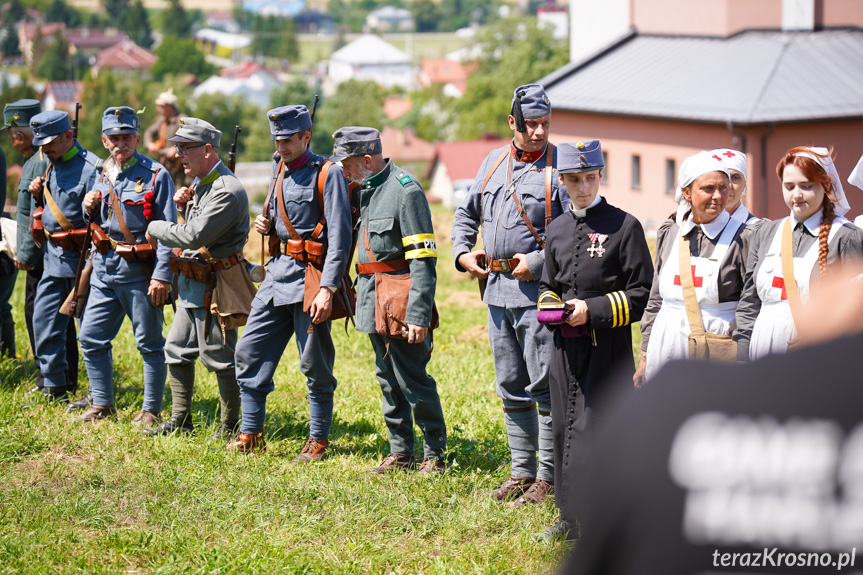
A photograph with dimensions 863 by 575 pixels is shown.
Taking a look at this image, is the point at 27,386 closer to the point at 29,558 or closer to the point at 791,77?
the point at 29,558

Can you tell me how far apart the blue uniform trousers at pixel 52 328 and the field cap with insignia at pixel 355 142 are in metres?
3.02

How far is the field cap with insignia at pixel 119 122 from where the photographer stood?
7102mm

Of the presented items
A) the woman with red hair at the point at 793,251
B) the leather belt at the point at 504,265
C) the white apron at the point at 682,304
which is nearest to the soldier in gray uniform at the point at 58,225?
the leather belt at the point at 504,265

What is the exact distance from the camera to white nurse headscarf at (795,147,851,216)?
4461 millimetres

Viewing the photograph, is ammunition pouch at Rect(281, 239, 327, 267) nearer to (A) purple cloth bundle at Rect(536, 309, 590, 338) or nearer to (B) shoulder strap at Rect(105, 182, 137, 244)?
(B) shoulder strap at Rect(105, 182, 137, 244)

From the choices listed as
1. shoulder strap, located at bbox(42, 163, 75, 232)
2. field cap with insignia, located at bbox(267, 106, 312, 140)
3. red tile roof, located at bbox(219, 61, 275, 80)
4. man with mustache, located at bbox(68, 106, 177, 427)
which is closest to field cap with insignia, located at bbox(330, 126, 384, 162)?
field cap with insignia, located at bbox(267, 106, 312, 140)

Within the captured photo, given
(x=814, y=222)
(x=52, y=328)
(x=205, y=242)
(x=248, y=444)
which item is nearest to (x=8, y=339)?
(x=52, y=328)

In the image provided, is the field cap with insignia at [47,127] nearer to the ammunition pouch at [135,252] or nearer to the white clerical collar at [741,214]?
the ammunition pouch at [135,252]

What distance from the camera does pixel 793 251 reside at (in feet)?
14.7

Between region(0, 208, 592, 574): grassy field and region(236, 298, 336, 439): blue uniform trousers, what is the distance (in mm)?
298

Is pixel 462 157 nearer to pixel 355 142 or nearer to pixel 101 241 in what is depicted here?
pixel 101 241

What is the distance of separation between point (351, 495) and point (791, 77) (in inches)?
1166

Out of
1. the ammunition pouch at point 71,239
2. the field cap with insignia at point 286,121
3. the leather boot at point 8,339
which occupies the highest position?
the field cap with insignia at point 286,121

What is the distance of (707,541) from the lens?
1.23m
